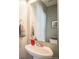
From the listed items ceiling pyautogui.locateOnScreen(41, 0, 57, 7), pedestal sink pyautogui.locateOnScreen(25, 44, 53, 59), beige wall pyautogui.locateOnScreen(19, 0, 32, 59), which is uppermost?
ceiling pyautogui.locateOnScreen(41, 0, 57, 7)

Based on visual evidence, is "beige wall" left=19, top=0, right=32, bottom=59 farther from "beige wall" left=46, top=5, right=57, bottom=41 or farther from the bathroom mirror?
"beige wall" left=46, top=5, right=57, bottom=41

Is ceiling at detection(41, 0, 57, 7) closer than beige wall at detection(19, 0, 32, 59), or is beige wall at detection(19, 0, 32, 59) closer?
beige wall at detection(19, 0, 32, 59)

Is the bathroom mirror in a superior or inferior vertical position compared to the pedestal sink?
superior

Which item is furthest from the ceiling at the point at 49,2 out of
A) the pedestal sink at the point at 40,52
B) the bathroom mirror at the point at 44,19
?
the pedestal sink at the point at 40,52

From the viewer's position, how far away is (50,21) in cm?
149

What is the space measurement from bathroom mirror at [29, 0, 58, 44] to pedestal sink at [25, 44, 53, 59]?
11 cm

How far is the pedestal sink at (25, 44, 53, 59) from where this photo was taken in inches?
55.8

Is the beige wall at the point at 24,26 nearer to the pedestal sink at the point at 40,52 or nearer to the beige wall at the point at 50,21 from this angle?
the pedestal sink at the point at 40,52

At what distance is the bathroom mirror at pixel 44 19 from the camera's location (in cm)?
143

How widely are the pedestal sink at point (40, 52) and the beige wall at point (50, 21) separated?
0.46 ft

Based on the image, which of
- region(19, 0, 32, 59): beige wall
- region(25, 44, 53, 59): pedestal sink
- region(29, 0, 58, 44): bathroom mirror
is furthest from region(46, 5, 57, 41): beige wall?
region(19, 0, 32, 59): beige wall
